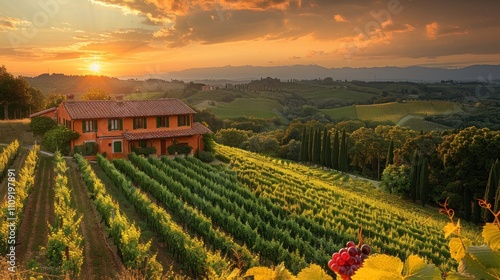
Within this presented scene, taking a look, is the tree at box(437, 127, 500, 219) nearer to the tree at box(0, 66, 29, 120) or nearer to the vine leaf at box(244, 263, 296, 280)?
the vine leaf at box(244, 263, 296, 280)

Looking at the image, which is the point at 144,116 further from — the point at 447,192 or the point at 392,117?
the point at 392,117

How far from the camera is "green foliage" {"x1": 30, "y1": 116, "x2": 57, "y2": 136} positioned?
41.3 m

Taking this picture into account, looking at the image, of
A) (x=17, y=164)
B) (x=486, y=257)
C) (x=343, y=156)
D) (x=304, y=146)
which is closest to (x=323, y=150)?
(x=343, y=156)

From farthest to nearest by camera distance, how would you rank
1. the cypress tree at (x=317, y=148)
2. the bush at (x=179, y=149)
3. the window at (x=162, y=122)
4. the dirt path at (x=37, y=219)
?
the cypress tree at (x=317, y=148), the window at (x=162, y=122), the bush at (x=179, y=149), the dirt path at (x=37, y=219)

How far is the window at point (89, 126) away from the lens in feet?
125

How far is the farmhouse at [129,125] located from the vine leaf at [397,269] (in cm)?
3832

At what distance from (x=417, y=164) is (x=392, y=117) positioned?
2416 inches

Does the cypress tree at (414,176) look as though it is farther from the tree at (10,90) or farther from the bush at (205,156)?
the tree at (10,90)

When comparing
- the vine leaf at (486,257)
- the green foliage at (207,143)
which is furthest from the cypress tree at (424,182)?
the vine leaf at (486,257)

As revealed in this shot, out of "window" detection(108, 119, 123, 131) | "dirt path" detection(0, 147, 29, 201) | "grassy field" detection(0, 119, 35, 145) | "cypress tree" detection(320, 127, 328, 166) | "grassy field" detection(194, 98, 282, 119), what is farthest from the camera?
"grassy field" detection(194, 98, 282, 119)

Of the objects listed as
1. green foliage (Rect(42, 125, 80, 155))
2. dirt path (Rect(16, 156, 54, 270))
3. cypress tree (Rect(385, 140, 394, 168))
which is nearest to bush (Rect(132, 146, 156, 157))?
green foliage (Rect(42, 125, 80, 155))

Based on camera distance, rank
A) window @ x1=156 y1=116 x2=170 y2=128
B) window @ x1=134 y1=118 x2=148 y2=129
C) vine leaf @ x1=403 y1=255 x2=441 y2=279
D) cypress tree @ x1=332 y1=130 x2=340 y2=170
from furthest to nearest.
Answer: cypress tree @ x1=332 y1=130 x2=340 y2=170 < window @ x1=156 y1=116 x2=170 y2=128 < window @ x1=134 y1=118 x2=148 y2=129 < vine leaf @ x1=403 y1=255 x2=441 y2=279

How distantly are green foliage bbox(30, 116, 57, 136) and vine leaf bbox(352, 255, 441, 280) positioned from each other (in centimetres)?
4466

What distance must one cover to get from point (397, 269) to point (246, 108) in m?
119
